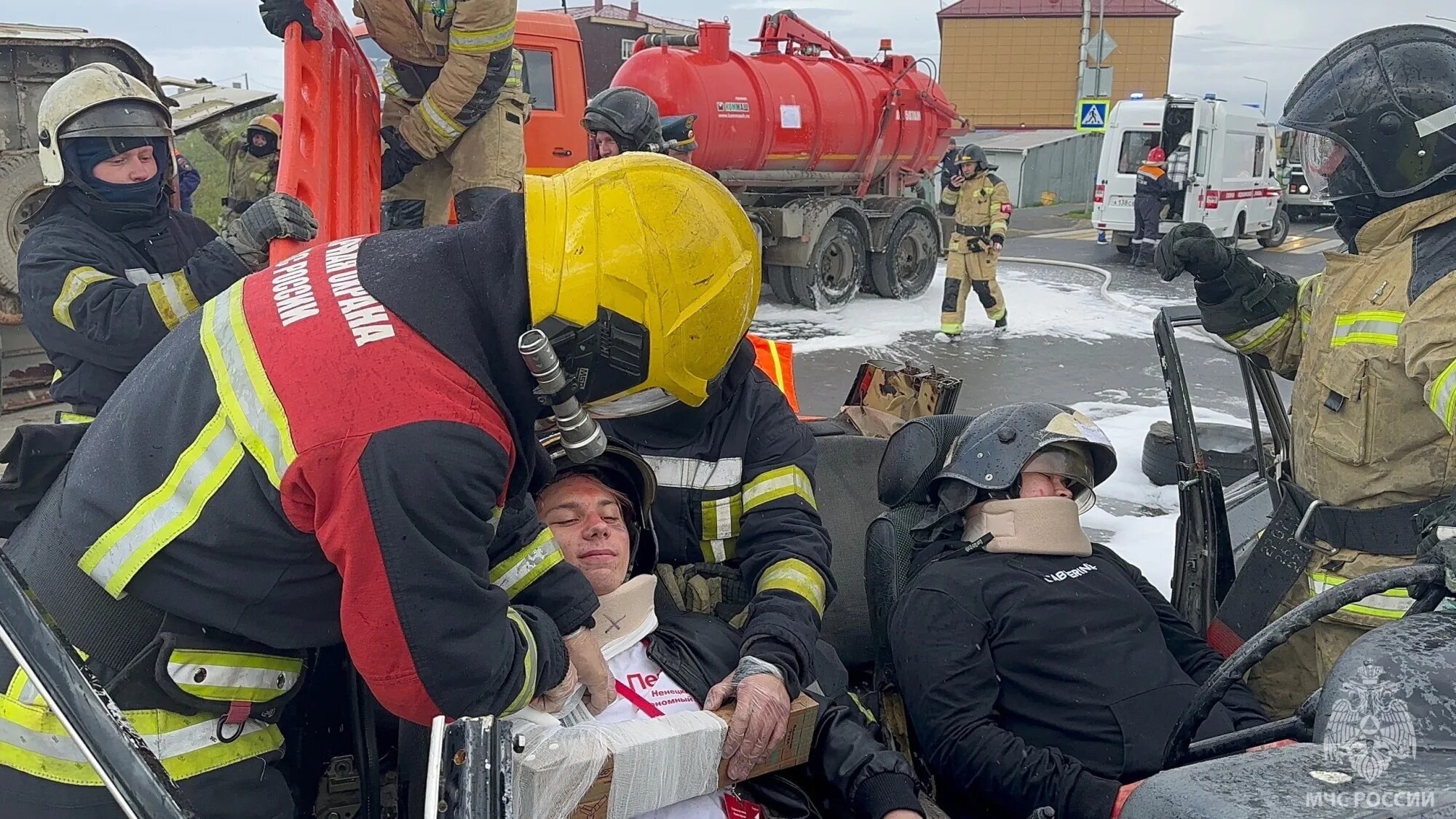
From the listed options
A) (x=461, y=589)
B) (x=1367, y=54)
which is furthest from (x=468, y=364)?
(x=1367, y=54)

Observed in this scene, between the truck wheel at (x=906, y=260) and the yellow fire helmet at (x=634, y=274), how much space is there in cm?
1098

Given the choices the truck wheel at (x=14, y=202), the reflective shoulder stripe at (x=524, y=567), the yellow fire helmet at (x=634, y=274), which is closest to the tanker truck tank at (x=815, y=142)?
the truck wheel at (x=14, y=202)

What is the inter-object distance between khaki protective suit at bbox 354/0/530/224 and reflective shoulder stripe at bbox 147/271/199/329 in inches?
45.3

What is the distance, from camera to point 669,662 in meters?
2.38

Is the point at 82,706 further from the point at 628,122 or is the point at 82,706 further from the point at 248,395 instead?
the point at 628,122

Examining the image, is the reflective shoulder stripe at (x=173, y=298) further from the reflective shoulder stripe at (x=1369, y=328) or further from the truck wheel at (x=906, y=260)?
the truck wheel at (x=906, y=260)

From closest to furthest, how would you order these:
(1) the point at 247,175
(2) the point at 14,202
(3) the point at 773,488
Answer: (3) the point at 773,488 → (2) the point at 14,202 → (1) the point at 247,175

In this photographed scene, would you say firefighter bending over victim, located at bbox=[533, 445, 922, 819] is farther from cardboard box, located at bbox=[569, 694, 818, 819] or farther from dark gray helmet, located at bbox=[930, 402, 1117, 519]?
dark gray helmet, located at bbox=[930, 402, 1117, 519]

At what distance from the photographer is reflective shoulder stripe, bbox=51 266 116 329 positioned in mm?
3004

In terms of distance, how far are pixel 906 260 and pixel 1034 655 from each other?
10.7m

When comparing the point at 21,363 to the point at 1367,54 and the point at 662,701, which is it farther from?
the point at 1367,54

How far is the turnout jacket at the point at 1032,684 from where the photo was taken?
2436 mm

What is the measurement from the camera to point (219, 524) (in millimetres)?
1506

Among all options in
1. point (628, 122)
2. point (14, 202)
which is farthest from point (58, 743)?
point (14, 202)
